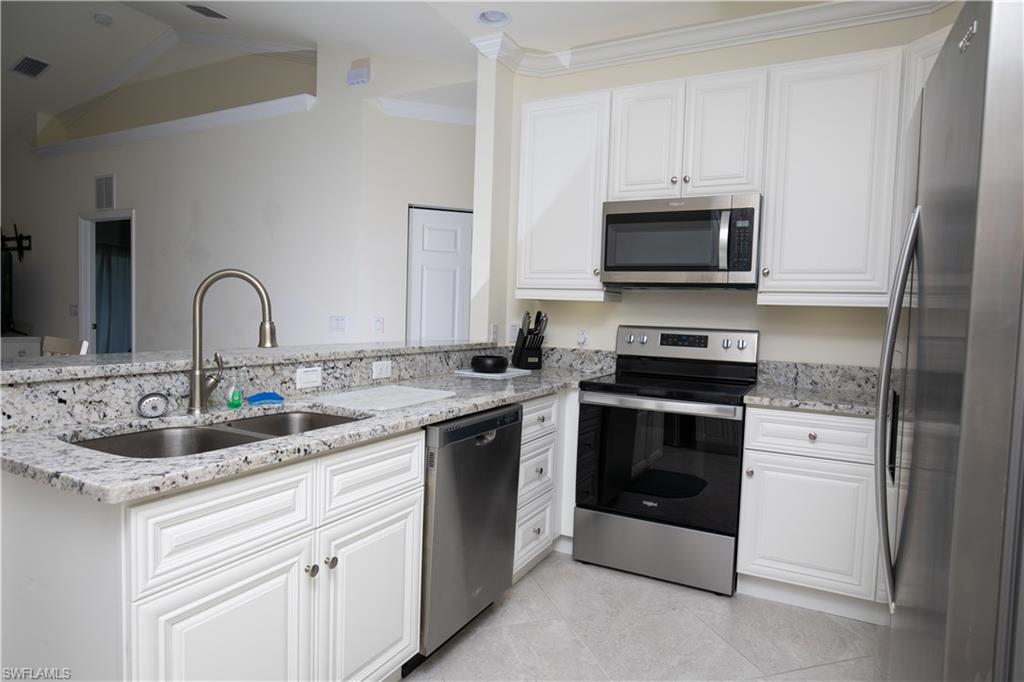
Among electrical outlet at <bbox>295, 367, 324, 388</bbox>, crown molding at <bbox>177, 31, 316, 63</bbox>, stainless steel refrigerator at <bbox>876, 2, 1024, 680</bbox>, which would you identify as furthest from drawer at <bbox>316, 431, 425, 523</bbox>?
crown molding at <bbox>177, 31, 316, 63</bbox>

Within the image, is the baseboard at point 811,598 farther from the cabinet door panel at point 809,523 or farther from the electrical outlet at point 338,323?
the electrical outlet at point 338,323

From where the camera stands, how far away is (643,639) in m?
2.22

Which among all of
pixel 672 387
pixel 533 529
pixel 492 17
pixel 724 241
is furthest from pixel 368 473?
pixel 492 17

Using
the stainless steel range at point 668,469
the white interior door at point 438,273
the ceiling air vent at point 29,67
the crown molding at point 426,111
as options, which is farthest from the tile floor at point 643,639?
the ceiling air vent at point 29,67

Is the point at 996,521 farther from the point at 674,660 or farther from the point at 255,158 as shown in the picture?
the point at 255,158

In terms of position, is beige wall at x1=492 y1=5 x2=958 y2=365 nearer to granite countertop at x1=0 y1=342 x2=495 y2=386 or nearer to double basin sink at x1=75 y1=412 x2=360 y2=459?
granite countertop at x1=0 y1=342 x2=495 y2=386

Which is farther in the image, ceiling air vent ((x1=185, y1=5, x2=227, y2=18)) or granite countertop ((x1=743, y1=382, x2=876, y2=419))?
ceiling air vent ((x1=185, y1=5, x2=227, y2=18))

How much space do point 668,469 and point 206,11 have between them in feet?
14.3

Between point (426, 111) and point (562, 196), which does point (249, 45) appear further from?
point (562, 196)

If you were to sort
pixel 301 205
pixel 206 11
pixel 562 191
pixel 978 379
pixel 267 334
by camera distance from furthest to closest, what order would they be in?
pixel 301 205 < pixel 206 11 < pixel 562 191 < pixel 267 334 < pixel 978 379

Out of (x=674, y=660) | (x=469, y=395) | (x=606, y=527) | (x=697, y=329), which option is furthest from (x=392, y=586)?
(x=697, y=329)

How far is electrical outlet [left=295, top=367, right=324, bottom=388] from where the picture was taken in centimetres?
210

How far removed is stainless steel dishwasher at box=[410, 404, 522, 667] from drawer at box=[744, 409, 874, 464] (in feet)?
3.36

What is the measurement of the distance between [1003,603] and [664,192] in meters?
2.29
